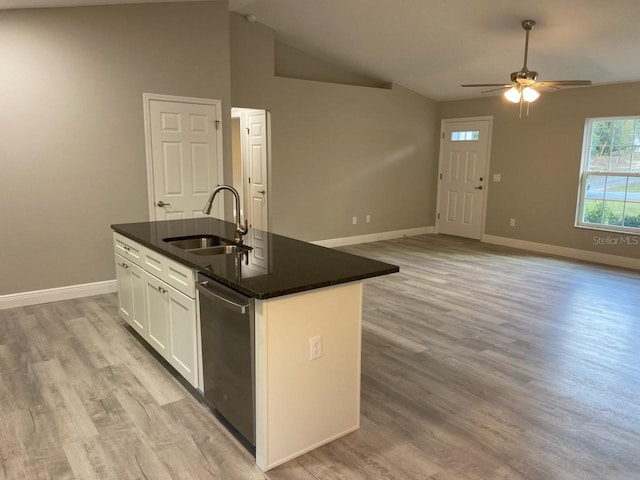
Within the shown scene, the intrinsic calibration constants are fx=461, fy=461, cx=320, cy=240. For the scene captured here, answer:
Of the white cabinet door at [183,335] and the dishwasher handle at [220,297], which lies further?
the white cabinet door at [183,335]

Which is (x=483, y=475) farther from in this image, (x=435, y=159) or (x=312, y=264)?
(x=435, y=159)

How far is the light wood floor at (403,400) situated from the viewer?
2.18 m

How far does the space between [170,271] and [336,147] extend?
4.89 meters

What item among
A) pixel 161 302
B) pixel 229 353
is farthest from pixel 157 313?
pixel 229 353

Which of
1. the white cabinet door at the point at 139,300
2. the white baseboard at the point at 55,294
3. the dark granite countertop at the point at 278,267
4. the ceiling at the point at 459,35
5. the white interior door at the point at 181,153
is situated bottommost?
the white baseboard at the point at 55,294

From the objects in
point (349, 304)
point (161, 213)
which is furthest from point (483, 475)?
point (161, 213)

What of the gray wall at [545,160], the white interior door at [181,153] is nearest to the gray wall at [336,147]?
the white interior door at [181,153]

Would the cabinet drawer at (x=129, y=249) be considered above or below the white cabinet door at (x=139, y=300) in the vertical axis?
above

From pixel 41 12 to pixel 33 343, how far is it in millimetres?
2942

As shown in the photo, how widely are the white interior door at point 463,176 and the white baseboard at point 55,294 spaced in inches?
233

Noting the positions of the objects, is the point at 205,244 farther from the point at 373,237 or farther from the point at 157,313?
the point at 373,237

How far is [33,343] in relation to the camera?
3.54 m

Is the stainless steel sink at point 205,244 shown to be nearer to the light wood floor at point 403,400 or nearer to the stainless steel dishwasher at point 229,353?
the stainless steel dishwasher at point 229,353

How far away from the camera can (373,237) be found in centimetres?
791
